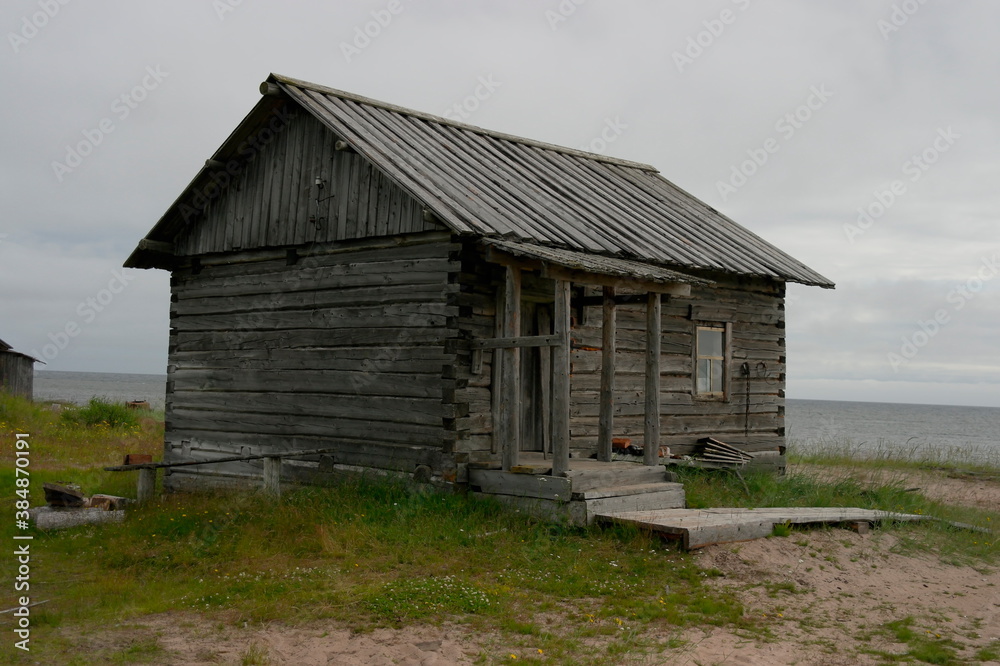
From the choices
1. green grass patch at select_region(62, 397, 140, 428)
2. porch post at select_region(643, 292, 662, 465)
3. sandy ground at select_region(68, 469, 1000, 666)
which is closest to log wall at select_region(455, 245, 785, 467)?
porch post at select_region(643, 292, 662, 465)

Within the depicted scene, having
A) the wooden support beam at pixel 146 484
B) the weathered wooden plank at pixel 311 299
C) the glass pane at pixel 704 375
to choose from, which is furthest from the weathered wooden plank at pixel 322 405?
the glass pane at pixel 704 375

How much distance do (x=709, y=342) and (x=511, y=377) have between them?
570 centimetres

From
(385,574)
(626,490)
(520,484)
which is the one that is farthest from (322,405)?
(385,574)

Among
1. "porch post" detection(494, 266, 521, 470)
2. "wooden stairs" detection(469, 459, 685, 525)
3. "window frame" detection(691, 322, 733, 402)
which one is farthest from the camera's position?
"window frame" detection(691, 322, 733, 402)

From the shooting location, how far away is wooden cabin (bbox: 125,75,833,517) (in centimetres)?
1079

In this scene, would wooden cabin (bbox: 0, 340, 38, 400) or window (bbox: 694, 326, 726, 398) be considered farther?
wooden cabin (bbox: 0, 340, 38, 400)

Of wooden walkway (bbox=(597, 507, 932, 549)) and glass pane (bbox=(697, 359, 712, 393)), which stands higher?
glass pane (bbox=(697, 359, 712, 393))

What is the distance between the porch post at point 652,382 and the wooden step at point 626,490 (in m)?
0.44

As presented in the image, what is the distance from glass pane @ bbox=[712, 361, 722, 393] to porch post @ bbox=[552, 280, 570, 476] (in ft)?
18.8

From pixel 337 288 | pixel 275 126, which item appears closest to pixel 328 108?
pixel 275 126

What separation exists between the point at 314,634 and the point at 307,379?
620cm

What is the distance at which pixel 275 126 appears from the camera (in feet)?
43.5

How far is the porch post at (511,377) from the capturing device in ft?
34.2

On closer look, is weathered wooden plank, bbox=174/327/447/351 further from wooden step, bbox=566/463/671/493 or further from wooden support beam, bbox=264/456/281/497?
wooden step, bbox=566/463/671/493
